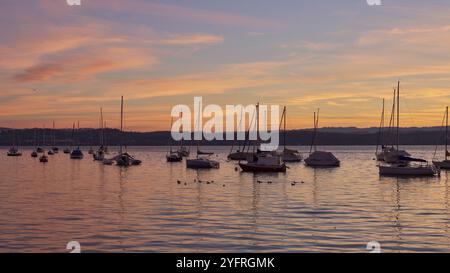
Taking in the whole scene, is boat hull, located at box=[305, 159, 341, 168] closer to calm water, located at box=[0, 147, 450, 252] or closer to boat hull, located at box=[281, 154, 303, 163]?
boat hull, located at box=[281, 154, 303, 163]

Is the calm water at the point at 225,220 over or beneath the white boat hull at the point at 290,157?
beneath

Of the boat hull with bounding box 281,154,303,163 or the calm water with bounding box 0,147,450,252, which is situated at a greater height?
the boat hull with bounding box 281,154,303,163

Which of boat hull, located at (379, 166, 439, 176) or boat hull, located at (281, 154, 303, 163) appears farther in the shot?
boat hull, located at (281, 154, 303, 163)

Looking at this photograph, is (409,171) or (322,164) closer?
(409,171)

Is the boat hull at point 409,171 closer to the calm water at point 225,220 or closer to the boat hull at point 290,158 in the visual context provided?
the calm water at point 225,220

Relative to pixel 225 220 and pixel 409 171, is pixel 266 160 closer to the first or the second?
pixel 409 171

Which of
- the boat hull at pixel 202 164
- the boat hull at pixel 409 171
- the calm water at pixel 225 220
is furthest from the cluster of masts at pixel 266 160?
the calm water at pixel 225 220

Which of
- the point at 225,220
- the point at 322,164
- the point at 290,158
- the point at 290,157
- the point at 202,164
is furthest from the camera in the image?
the point at 290,157

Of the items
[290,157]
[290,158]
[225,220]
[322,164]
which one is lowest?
[225,220]

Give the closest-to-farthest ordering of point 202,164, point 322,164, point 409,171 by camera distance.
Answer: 1. point 409,171
2. point 202,164
3. point 322,164

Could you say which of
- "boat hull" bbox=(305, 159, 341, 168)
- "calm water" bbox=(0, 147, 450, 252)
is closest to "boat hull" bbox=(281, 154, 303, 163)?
"boat hull" bbox=(305, 159, 341, 168)

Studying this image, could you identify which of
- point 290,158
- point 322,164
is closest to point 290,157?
point 290,158

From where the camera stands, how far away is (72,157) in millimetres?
156000

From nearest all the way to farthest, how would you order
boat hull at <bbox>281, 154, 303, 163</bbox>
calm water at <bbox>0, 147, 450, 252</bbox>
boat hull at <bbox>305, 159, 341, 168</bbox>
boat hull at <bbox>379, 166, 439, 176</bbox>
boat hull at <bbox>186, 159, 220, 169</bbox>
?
calm water at <bbox>0, 147, 450, 252</bbox> < boat hull at <bbox>379, 166, 439, 176</bbox> < boat hull at <bbox>186, 159, 220, 169</bbox> < boat hull at <bbox>305, 159, 341, 168</bbox> < boat hull at <bbox>281, 154, 303, 163</bbox>
